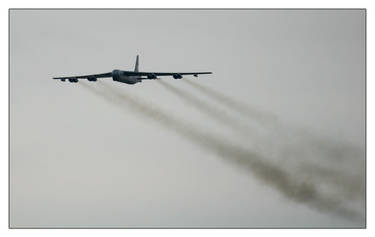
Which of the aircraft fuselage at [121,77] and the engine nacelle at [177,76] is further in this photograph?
the aircraft fuselage at [121,77]

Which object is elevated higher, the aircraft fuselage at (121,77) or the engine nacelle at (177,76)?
the aircraft fuselage at (121,77)

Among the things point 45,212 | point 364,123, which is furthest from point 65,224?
point 364,123

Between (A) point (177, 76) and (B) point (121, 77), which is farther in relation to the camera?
(B) point (121, 77)

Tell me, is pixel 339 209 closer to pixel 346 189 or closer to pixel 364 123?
pixel 346 189

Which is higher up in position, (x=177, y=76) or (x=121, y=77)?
(x=121, y=77)

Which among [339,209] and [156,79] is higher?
[156,79]

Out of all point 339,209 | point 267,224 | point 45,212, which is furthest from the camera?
point 45,212

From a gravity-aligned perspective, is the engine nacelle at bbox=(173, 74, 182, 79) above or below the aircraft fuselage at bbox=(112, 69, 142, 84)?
below

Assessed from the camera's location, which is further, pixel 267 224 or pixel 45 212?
pixel 45 212

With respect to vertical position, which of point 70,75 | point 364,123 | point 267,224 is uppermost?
point 70,75

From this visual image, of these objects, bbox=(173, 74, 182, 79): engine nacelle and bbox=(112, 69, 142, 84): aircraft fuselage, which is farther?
bbox=(112, 69, 142, 84): aircraft fuselage

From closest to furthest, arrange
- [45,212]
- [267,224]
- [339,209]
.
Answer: [339,209]
[267,224]
[45,212]
